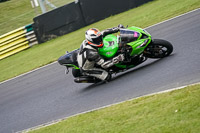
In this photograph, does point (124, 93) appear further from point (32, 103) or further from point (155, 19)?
point (155, 19)

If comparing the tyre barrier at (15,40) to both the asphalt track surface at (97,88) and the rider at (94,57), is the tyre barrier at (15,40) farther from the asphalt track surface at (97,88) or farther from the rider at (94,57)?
the rider at (94,57)

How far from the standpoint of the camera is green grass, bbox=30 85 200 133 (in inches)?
194

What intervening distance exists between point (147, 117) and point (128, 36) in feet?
11.0

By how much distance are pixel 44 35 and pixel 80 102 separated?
39.4ft

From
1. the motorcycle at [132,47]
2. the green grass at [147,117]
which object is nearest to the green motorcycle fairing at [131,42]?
the motorcycle at [132,47]

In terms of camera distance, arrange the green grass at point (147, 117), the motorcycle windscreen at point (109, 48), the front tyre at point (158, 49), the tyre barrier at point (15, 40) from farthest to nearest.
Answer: the tyre barrier at point (15, 40) → the motorcycle windscreen at point (109, 48) → the front tyre at point (158, 49) → the green grass at point (147, 117)

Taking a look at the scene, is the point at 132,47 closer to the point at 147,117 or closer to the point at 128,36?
the point at 128,36

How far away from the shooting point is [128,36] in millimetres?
8555

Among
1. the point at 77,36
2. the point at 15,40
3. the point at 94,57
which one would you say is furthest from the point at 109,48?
the point at 15,40

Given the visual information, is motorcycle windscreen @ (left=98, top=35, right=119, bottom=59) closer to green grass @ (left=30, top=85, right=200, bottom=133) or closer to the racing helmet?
the racing helmet

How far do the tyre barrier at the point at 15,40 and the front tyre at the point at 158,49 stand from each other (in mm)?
12273

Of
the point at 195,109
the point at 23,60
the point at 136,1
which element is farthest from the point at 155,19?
the point at 195,109

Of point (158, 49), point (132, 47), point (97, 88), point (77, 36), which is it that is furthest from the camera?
point (77, 36)

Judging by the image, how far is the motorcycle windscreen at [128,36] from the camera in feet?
27.9
